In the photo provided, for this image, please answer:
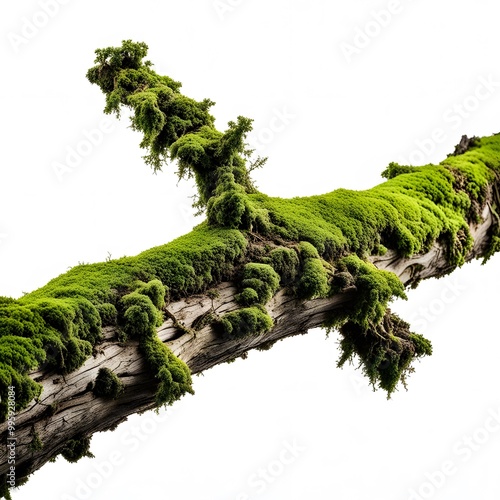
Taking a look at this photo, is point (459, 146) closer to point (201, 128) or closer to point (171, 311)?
point (201, 128)

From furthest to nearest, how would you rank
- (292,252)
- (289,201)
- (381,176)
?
1. (381,176)
2. (289,201)
3. (292,252)

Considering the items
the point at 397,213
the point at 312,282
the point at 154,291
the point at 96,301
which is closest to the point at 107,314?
the point at 96,301

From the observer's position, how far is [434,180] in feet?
39.3

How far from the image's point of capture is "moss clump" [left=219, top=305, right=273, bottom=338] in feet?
27.8

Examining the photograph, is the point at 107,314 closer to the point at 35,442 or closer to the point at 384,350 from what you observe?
the point at 35,442

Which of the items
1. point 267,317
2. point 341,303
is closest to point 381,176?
point 341,303

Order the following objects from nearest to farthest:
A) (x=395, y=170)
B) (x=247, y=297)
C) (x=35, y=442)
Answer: (x=35, y=442) < (x=247, y=297) < (x=395, y=170)

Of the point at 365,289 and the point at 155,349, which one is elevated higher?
the point at 365,289

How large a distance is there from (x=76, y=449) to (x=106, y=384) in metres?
0.77

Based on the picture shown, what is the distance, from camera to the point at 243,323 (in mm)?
8539

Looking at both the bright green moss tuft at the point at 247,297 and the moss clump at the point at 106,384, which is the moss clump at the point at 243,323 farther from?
the moss clump at the point at 106,384

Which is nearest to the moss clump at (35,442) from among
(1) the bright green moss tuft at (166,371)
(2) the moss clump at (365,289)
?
(1) the bright green moss tuft at (166,371)

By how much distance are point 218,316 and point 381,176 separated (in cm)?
530

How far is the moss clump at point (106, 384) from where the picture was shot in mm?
7480
